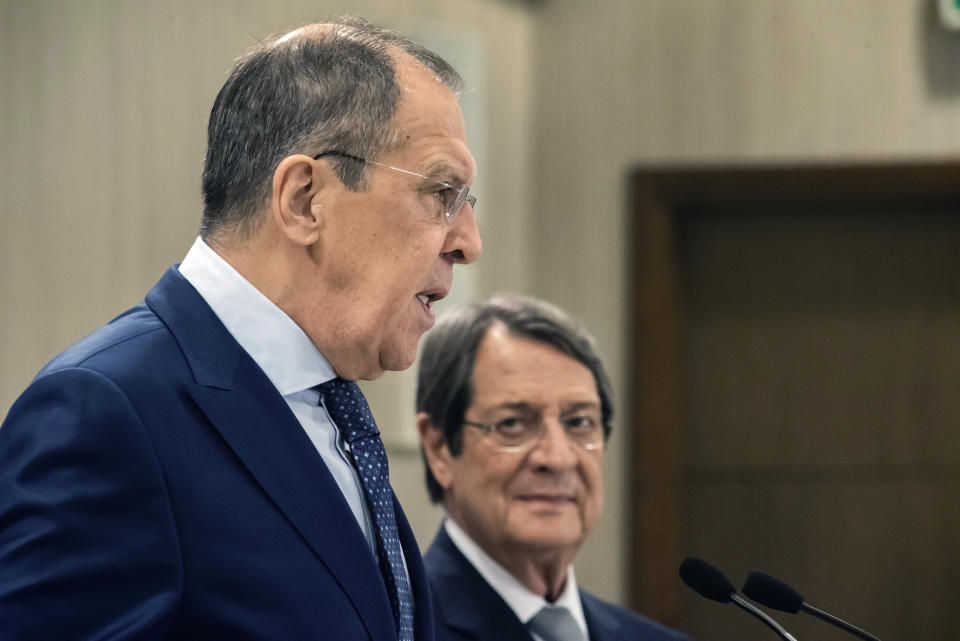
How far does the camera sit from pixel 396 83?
133 centimetres

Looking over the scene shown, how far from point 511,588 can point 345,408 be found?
782mm

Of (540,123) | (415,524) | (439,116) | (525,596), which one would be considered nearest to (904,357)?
(540,123)

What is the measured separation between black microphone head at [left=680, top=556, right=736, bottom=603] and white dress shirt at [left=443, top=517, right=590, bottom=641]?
0.50 meters

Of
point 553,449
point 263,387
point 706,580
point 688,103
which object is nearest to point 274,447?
point 263,387

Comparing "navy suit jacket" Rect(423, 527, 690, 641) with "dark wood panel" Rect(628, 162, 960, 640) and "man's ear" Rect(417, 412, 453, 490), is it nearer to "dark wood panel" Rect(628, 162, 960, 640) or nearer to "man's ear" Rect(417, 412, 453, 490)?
"man's ear" Rect(417, 412, 453, 490)

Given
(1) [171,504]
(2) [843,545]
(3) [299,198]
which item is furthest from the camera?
(2) [843,545]

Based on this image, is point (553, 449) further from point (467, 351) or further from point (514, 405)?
point (467, 351)

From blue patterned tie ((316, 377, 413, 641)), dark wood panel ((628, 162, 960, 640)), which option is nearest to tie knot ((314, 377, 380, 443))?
blue patterned tie ((316, 377, 413, 641))

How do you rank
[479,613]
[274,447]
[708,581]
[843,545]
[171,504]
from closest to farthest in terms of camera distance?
[171,504]
[274,447]
[708,581]
[479,613]
[843,545]

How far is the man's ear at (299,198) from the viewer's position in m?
1.26

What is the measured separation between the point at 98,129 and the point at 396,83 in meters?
1.75

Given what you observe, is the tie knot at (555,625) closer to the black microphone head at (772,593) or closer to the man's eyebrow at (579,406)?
the man's eyebrow at (579,406)

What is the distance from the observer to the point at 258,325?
1.25 metres

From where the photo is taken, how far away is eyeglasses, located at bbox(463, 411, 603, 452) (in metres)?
2.07
